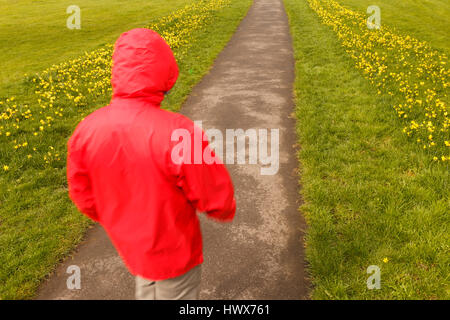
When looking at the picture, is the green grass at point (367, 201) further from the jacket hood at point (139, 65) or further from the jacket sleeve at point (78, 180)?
the jacket hood at point (139, 65)

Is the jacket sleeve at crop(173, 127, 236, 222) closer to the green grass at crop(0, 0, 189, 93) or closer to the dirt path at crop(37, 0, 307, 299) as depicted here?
the dirt path at crop(37, 0, 307, 299)

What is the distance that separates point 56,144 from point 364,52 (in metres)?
9.69

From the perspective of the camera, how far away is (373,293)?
3150 mm

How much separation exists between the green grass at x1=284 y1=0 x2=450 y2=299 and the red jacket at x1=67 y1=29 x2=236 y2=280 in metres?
1.89

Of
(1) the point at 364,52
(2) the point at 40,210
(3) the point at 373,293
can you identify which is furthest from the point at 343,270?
(1) the point at 364,52

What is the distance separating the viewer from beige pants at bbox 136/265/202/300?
2.10 meters

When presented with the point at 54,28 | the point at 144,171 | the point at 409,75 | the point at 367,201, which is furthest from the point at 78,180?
the point at 54,28

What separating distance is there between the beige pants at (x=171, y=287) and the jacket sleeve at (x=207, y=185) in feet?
1.62

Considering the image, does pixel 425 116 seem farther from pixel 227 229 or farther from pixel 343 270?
pixel 227 229

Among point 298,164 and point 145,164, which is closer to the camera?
point 145,164

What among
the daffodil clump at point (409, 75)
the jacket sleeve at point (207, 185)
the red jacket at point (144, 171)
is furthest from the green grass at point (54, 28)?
the daffodil clump at point (409, 75)

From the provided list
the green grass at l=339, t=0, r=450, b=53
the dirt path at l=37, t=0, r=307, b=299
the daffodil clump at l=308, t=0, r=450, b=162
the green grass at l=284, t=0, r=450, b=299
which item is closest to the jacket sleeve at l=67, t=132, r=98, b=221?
the dirt path at l=37, t=0, r=307, b=299

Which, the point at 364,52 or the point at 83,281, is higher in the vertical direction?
the point at 364,52

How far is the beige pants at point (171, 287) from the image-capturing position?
210cm
